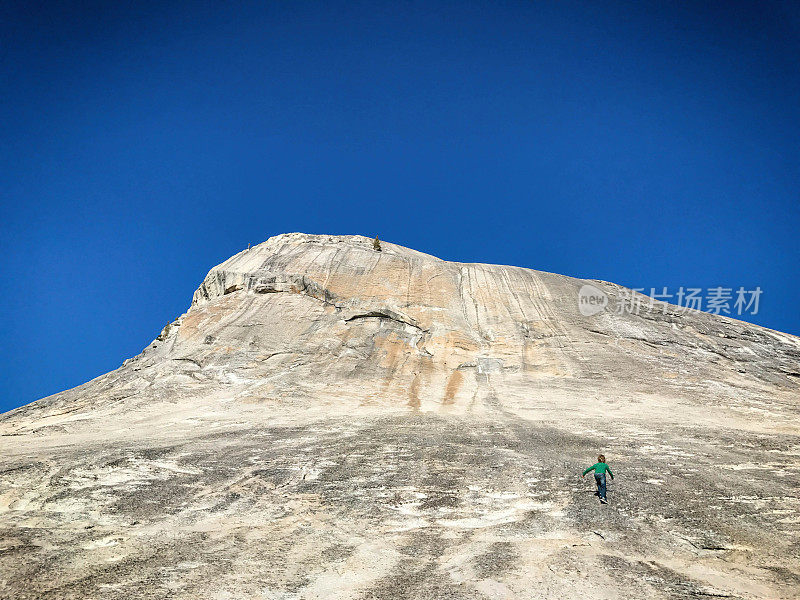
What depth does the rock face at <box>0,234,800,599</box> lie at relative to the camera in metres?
7.50

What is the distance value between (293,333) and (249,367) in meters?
3.38

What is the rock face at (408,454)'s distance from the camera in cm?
750

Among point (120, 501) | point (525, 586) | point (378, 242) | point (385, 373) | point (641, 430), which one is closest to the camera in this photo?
point (525, 586)

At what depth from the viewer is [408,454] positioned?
43.1 feet

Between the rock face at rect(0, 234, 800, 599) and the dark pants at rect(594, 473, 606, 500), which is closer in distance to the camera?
the rock face at rect(0, 234, 800, 599)

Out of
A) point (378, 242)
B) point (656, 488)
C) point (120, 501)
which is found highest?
point (378, 242)

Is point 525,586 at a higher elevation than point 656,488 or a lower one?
lower

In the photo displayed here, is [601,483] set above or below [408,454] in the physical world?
above

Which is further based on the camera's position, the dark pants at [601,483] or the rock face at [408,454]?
the dark pants at [601,483]

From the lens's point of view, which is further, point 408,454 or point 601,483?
point 408,454

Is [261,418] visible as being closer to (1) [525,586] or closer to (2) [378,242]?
(1) [525,586]

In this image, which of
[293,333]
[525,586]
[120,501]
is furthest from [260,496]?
[293,333]

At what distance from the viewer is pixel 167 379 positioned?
21719mm

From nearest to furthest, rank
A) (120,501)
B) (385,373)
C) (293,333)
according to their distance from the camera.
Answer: (120,501), (385,373), (293,333)
